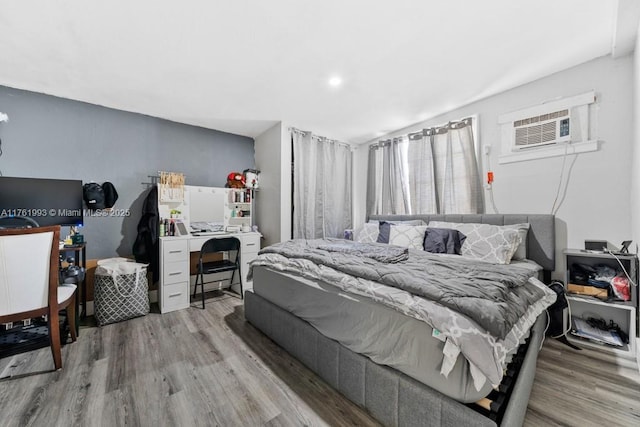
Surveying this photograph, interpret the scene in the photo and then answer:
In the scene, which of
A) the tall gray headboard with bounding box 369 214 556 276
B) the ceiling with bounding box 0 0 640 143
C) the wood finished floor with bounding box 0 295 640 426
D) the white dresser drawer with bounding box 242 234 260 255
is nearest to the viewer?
the wood finished floor with bounding box 0 295 640 426

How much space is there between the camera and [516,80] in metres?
2.43

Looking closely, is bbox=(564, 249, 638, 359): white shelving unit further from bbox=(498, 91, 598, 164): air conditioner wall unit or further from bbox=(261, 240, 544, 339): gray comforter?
bbox=(498, 91, 598, 164): air conditioner wall unit

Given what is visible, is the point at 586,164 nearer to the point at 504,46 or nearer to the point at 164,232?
the point at 504,46

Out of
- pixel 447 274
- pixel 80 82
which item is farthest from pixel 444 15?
pixel 80 82

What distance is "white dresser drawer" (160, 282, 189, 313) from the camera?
2.71m

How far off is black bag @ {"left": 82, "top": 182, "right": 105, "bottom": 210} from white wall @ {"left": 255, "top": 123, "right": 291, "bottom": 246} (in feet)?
6.23

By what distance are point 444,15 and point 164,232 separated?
3.39m

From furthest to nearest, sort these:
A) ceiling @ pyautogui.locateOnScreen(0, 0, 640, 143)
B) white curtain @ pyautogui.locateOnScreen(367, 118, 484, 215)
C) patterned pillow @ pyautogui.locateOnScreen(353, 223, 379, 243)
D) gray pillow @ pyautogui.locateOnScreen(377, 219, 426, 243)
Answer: patterned pillow @ pyautogui.locateOnScreen(353, 223, 379, 243) < gray pillow @ pyautogui.locateOnScreen(377, 219, 426, 243) < white curtain @ pyautogui.locateOnScreen(367, 118, 484, 215) < ceiling @ pyautogui.locateOnScreen(0, 0, 640, 143)

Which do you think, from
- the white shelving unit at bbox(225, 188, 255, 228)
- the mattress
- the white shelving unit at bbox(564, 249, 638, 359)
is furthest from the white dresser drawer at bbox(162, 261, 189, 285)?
the white shelving unit at bbox(564, 249, 638, 359)

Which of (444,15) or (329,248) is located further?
(329,248)

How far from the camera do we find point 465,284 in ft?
4.15

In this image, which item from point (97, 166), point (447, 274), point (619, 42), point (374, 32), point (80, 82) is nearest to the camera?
point (447, 274)

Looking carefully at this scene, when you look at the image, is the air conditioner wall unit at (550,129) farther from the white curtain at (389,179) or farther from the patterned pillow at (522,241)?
the white curtain at (389,179)

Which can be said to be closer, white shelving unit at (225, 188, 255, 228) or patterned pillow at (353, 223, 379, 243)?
patterned pillow at (353, 223, 379, 243)
